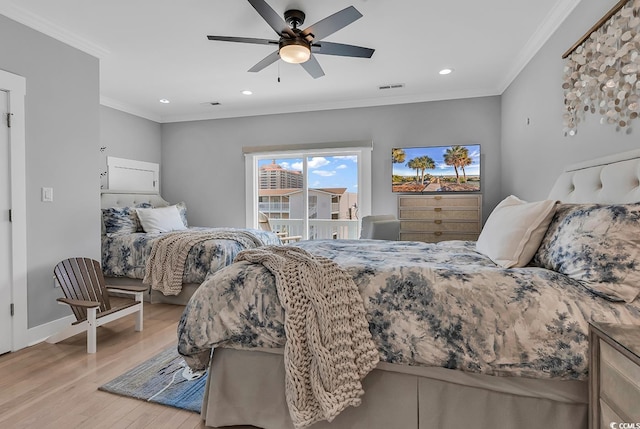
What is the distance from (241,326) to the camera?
1424mm

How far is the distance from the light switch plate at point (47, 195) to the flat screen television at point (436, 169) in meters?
3.64

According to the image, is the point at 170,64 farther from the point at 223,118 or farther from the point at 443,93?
the point at 443,93

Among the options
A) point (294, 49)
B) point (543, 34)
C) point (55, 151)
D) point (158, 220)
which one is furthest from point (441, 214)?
point (55, 151)

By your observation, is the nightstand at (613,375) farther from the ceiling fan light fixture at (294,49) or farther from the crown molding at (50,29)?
the crown molding at (50,29)

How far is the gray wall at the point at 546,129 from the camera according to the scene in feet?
6.40

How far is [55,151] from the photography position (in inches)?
106

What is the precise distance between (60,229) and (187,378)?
183cm

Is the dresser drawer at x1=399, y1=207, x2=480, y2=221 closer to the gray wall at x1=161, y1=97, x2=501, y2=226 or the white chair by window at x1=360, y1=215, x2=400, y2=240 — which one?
the white chair by window at x1=360, y1=215, x2=400, y2=240

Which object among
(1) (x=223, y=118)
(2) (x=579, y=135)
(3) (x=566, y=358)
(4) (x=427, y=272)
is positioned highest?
(1) (x=223, y=118)

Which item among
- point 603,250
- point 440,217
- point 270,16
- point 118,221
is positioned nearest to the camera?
point 603,250

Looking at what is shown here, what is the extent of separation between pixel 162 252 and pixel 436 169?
3384 millimetres

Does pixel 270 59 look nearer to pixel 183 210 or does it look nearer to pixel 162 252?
pixel 162 252

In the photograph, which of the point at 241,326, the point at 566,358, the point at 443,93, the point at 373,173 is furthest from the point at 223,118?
the point at 566,358

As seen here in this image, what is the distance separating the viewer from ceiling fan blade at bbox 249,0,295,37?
1929mm
